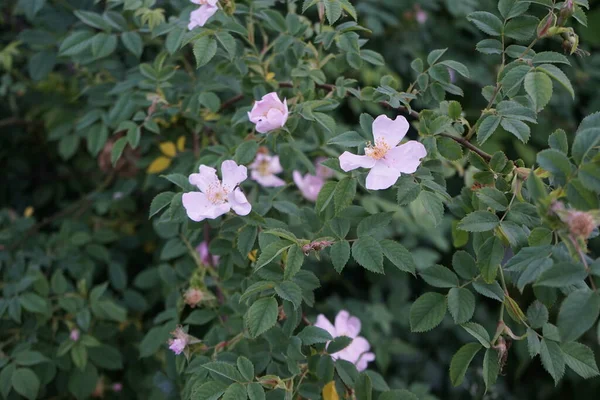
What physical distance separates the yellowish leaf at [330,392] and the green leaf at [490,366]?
271 mm

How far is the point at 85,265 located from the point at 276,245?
825 mm

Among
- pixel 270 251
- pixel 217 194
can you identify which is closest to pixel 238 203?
pixel 217 194

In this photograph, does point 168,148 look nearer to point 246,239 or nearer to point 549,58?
point 246,239

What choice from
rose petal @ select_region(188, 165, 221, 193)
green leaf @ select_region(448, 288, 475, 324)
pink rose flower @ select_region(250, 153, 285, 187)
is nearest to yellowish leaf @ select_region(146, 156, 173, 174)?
pink rose flower @ select_region(250, 153, 285, 187)

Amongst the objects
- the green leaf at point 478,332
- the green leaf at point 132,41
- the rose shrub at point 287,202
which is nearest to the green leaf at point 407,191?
the rose shrub at point 287,202

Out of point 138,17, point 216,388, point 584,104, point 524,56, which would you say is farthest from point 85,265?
point 584,104

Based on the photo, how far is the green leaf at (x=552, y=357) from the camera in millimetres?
1016

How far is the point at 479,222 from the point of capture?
3.32 feet

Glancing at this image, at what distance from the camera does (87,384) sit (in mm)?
1521

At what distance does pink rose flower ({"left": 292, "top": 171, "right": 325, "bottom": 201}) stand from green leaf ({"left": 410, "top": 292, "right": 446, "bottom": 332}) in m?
0.62

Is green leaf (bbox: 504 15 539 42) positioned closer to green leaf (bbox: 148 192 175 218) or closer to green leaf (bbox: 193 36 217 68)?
green leaf (bbox: 193 36 217 68)

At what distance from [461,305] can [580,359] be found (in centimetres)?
20

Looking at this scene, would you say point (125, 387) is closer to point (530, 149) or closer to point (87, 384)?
point (87, 384)

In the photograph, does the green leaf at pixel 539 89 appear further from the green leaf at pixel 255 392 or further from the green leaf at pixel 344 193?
the green leaf at pixel 255 392
